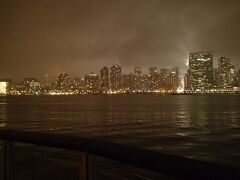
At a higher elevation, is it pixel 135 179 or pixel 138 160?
pixel 138 160

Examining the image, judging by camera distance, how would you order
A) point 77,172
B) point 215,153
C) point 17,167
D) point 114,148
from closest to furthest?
point 114,148
point 77,172
point 17,167
point 215,153

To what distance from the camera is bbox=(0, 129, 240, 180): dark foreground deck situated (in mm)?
3037

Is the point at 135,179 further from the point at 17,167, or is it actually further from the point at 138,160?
the point at 17,167

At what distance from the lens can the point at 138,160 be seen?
3.56m

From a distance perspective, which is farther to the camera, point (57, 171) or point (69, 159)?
point (57, 171)

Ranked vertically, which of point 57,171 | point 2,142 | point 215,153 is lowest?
point 215,153

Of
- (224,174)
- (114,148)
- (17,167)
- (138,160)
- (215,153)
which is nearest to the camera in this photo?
(224,174)

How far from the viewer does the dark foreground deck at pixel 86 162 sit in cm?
Result: 304

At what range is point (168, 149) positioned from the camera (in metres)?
26.4

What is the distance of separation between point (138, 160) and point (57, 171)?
220 cm

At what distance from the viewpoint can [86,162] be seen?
4.21 metres

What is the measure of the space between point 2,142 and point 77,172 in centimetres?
128

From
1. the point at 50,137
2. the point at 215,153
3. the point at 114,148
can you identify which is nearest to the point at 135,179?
the point at 114,148

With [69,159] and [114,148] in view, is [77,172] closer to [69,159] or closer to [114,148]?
[69,159]
